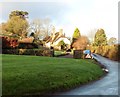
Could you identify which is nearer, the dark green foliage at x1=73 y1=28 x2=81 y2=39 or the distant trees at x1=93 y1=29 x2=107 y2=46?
the distant trees at x1=93 y1=29 x2=107 y2=46

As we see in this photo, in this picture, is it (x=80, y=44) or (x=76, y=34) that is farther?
(x=76, y=34)

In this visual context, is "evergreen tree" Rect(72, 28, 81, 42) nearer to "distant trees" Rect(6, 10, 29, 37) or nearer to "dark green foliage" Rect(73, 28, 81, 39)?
"dark green foliage" Rect(73, 28, 81, 39)

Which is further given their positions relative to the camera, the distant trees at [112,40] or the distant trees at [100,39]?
the distant trees at [112,40]

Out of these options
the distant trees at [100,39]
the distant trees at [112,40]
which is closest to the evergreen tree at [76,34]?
the distant trees at [100,39]

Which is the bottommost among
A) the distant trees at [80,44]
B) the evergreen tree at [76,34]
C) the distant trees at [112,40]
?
the distant trees at [80,44]

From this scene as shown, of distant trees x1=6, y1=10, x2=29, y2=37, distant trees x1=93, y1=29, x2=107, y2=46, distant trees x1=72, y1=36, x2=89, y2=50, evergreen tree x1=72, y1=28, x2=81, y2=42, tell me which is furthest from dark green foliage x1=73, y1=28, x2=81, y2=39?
distant trees x1=6, y1=10, x2=29, y2=37

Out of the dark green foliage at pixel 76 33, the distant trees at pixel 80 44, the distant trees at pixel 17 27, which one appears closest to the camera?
the distant trees at pixel 17 27

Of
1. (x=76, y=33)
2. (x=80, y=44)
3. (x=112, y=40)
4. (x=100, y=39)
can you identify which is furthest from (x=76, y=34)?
(x=80, y=44)

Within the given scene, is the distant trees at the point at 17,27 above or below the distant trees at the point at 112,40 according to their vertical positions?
A: above

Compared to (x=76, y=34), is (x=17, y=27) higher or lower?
higher

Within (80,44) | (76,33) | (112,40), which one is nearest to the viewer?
(80,44)

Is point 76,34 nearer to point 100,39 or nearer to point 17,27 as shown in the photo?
point 100,39

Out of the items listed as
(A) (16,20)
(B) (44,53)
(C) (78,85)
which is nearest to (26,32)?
(A) (16,20)

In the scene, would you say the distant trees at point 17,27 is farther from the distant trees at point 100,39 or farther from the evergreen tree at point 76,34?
the distant trees at point 100,39
